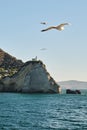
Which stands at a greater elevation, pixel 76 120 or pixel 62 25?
pixel 62 25

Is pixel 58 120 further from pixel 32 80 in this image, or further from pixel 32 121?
pixel 32 80

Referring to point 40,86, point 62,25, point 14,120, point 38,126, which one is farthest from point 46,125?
point 40,86

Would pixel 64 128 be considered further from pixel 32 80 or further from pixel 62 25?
pixel 32 80

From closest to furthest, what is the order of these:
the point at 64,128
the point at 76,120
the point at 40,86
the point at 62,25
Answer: the point at 62,25 < the point at 64,128 < the point at 76,120 < the point at 40,86

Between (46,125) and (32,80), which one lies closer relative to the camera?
(46,125)

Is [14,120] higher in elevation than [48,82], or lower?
lower

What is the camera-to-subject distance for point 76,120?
72.5m

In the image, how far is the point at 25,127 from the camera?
60.9 metres

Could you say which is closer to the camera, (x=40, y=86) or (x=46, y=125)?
(x=46, y=125)

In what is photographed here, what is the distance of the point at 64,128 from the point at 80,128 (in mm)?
2508

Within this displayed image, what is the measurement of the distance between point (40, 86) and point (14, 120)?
12886 centimetres

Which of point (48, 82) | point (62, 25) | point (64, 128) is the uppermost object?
point (48, 82)

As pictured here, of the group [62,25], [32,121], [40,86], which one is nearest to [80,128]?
[32,121]

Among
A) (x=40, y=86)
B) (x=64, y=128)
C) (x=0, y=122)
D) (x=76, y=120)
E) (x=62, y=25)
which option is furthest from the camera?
(x=40, y=86)
